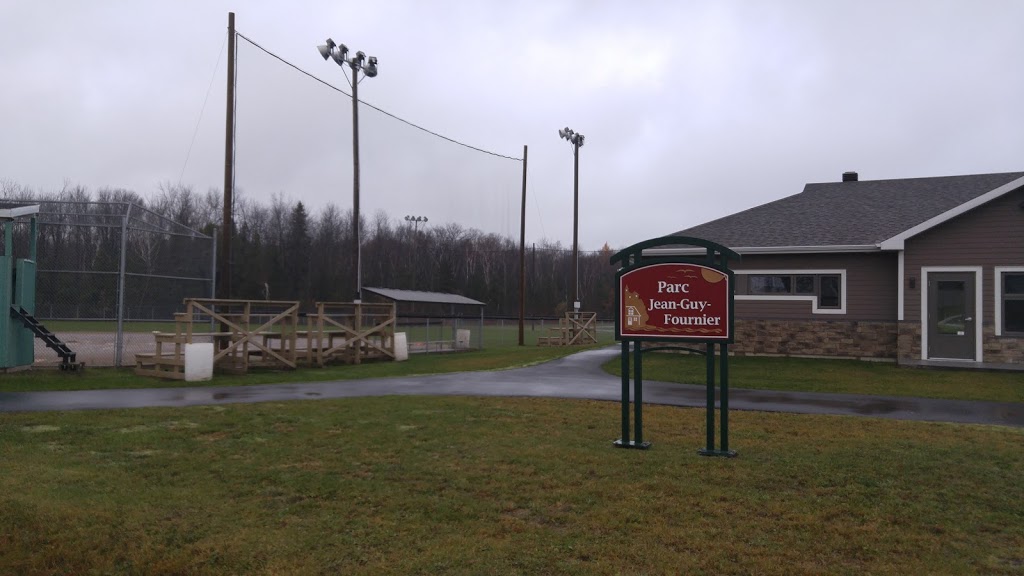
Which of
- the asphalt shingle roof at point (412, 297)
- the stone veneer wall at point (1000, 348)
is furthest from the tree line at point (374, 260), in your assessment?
the stone veneer wall at point (1000, 348)

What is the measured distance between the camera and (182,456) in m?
7.36

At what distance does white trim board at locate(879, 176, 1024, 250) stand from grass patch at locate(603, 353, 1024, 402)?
3.14 metres

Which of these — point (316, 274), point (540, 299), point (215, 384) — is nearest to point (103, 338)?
point (215, 384)

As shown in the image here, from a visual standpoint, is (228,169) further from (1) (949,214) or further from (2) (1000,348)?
(2) (1000,348)

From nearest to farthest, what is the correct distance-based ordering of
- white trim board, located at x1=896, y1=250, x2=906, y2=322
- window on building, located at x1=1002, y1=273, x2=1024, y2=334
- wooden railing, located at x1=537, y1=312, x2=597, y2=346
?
window on building, located at x1=1002, y1=273, x2=1024, y2=334 → white trim board, located at x1=896, y1=250, x2=906, y2=322 → wooden railing, located at x1=537, y1=312, x2=597, y2=346

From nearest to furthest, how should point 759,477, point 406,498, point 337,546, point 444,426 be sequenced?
point 337,546 < point 406,498 < point 759,477 < point 444,426

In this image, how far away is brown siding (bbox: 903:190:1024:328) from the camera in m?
17.7

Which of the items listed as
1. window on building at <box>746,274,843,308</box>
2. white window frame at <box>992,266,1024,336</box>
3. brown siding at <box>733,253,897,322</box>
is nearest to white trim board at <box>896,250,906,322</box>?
brown siding at <box>733,253,897,322</box>

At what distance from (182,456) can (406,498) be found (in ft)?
9.50

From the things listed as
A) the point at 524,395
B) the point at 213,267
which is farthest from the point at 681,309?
the point at 213,267

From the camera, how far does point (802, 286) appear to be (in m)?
20.5

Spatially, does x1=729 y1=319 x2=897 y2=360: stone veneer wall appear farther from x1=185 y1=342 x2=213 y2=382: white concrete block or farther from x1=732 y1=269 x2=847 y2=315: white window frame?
x1=185 y1=342 x2=213 y2=382: white concrete block

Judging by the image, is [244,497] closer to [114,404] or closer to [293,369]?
[114,404]

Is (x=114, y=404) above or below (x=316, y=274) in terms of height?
below
